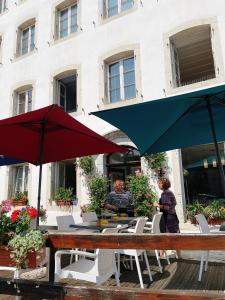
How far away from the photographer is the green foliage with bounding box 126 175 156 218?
304 inches

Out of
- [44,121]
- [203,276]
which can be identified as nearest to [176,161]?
[203,276]

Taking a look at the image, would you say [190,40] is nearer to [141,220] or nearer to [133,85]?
[133,85]

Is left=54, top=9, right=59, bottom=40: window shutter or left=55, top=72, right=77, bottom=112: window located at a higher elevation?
left=54, top=9, right=59, bottom=40: window shutter

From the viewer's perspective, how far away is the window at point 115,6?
9977 mm

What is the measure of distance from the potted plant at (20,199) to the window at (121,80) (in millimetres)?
4834

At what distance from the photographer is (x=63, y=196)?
9414mm

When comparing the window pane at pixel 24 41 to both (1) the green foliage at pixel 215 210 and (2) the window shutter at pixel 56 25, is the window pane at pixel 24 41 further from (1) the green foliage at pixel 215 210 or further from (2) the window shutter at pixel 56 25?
(1) the green foliage at pixel 215 210

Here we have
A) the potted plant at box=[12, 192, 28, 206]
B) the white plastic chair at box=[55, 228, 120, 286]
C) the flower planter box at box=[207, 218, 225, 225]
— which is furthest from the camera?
the potted plant at box=[12, 192, 28, 206]

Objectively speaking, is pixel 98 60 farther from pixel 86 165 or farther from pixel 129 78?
pixel 86 165

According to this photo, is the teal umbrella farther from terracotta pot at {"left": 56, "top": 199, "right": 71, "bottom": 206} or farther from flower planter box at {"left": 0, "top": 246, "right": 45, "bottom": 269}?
terracotta pot at {"left": 56, "top": 199, "right": 71, "bottom": 206}

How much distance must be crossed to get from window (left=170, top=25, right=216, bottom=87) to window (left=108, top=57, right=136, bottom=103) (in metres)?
1.46

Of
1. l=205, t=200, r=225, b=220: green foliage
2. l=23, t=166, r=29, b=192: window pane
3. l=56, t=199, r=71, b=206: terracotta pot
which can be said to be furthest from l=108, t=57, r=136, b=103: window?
l=23, t=166, r=29, b=192: window pane

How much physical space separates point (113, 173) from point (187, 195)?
2.56 metres

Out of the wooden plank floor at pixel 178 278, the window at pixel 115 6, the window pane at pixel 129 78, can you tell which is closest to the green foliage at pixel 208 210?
the wooden plank floor at pixel 178 278
